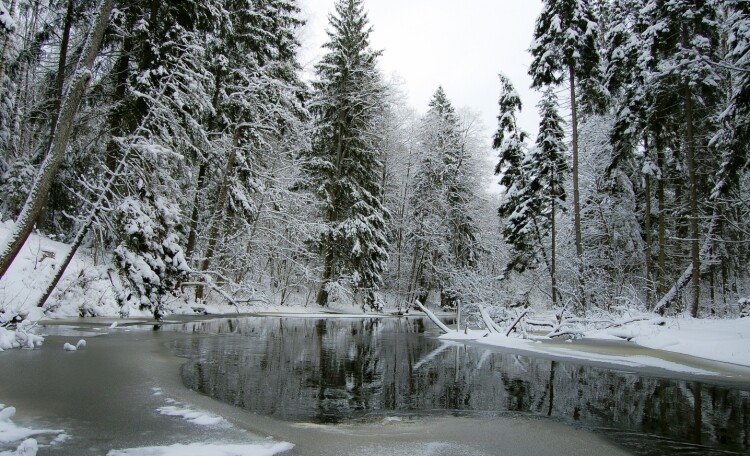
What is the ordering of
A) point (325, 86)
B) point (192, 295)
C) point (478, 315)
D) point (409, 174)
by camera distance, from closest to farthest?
point (478, 315) → point (192, 295) → point (325, 86) → point (409, 174)

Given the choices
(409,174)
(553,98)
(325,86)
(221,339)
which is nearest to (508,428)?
(221,339)

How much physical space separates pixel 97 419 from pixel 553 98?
68.8 ft

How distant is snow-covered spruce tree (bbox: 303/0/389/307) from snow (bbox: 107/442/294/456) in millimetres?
23594

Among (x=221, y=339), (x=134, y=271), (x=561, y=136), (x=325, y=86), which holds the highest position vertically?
(x=325, y=86)

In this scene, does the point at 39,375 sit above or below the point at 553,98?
below

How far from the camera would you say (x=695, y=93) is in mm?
17031

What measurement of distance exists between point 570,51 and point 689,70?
473cm

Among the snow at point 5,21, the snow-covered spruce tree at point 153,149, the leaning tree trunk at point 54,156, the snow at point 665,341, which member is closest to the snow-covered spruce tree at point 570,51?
the snow at point 665,341

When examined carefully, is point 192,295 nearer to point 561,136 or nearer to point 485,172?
point 561,136

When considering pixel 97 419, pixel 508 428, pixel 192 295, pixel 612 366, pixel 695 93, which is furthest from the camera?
pixel 192 295

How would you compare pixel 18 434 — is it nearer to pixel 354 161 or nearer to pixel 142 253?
pixel 142 253

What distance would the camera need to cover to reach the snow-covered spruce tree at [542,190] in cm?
2023

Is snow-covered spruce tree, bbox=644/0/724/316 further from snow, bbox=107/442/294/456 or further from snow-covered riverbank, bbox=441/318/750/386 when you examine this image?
snow, bbox=107/442/294/456

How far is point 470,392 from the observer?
6688 millimetres
